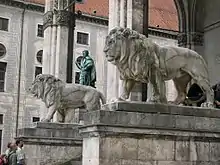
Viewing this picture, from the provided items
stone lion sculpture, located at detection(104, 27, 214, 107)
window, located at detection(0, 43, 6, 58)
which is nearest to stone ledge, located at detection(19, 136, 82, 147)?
stone lion sculpture, located at detection(104, 27, 214, 107)

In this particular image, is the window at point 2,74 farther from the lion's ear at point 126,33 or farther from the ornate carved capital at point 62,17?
the lion's ear at point 126,33

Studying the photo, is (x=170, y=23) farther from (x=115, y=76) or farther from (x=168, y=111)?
(x=168, y=111)

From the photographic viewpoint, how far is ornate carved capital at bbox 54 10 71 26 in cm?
2142

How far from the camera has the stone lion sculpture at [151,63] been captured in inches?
428

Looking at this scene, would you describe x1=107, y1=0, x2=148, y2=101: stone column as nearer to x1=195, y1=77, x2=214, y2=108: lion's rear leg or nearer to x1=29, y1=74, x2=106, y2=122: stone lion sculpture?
x1=29, y1=74, x2=106, y2=122: stone lion sculpture

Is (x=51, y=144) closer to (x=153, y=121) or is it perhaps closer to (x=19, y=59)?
(x=153, y=121)

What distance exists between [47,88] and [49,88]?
2.5 inches

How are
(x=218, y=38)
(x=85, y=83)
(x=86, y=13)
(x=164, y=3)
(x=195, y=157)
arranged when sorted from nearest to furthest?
(x=195, y=157)
(x=85, y=83)
(x=218, y=38)
(x=86, y=13)
(x=164, y=3)

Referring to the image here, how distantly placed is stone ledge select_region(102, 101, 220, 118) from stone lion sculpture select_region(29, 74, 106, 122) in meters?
5.73

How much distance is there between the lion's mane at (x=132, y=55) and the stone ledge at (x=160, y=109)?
0.70m

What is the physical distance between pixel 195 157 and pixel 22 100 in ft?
112

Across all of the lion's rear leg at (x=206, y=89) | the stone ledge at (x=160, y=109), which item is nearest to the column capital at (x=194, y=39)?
the lion's rear leg at (x=206, y=89)

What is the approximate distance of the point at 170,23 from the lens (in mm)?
51750

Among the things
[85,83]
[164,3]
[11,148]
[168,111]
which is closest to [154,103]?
[168,111]
